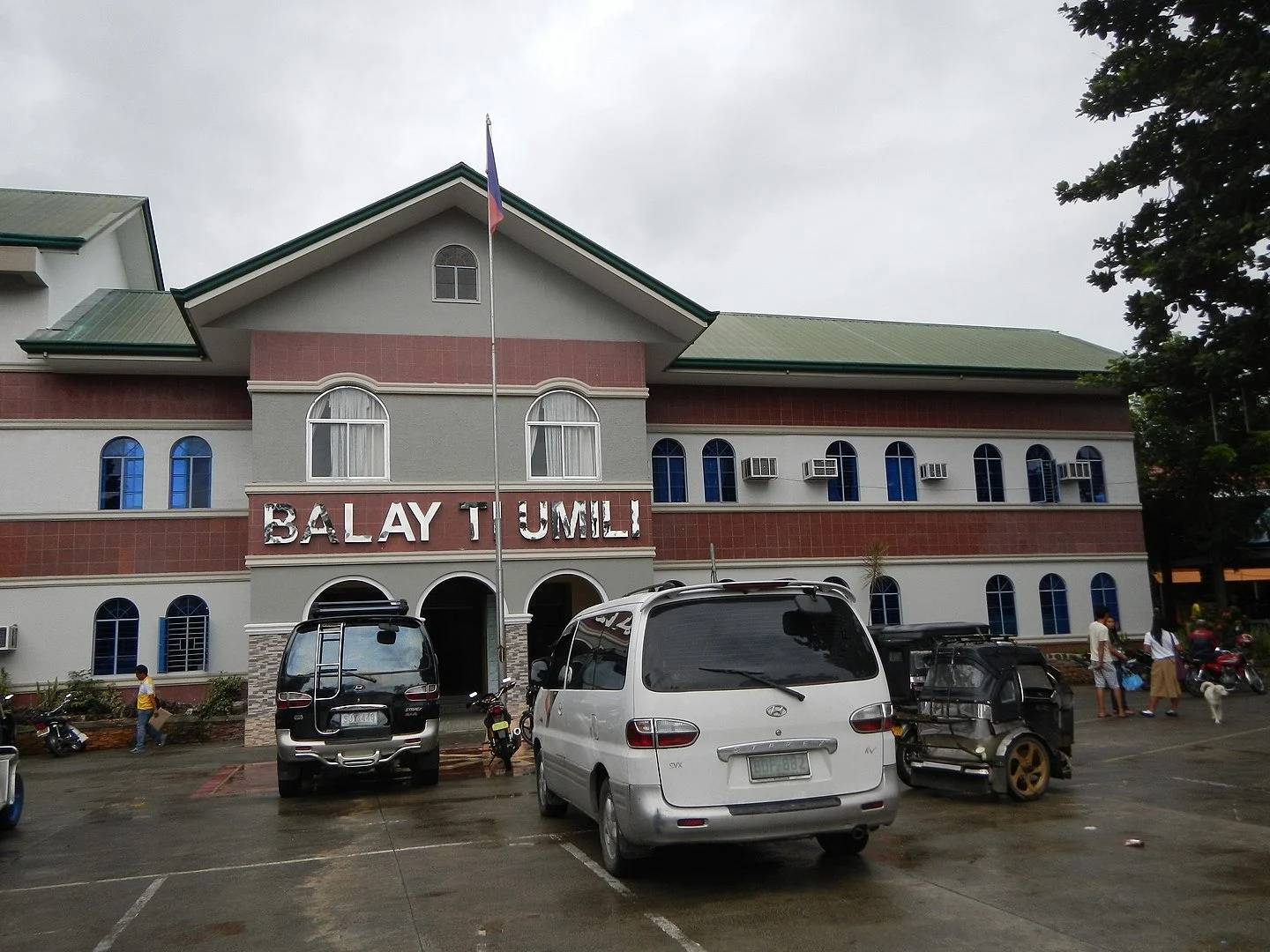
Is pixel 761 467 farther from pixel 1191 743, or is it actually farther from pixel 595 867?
pixel 595 867

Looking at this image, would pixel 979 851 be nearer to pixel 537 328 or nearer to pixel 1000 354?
pixel 537 328

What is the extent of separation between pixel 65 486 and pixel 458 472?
7928 millimetres

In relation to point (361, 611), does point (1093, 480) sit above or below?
above

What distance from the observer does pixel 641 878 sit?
7332 millimetres

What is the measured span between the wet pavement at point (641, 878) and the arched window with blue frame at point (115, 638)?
9011 mm

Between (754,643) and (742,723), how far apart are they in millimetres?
573

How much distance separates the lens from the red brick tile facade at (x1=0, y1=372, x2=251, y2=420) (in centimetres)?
2072

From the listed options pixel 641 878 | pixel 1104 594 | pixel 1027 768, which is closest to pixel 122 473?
pixel 641 878

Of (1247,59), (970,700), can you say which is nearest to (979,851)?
(970,700)

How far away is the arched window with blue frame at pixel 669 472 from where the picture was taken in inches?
922

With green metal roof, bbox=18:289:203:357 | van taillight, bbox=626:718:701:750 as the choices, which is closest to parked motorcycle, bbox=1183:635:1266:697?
van taillight, bbox=626:718:701:750

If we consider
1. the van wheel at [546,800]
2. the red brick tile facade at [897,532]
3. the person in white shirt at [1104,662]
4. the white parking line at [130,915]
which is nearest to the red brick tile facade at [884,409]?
the red brick tile facade at [897,532]

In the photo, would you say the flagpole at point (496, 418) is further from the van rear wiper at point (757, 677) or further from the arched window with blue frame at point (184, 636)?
the van rear wiper at point (757, 677)

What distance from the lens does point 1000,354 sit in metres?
27.7
